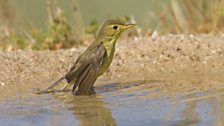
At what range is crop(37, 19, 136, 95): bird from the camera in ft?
24.1

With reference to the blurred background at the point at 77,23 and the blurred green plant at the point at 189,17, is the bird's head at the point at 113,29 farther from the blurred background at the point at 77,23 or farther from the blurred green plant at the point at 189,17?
the blurred green plant at the point at 189,17

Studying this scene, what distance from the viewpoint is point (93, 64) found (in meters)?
7.44

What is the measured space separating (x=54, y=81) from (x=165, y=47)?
65.9 inches

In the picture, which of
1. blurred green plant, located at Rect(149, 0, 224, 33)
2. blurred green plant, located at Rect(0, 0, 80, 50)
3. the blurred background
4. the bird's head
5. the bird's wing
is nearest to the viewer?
the bird's wing

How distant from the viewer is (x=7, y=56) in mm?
8906

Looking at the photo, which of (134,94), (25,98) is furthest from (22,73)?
(134,94)

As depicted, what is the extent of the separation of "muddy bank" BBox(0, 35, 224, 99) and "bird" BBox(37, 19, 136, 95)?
47cm

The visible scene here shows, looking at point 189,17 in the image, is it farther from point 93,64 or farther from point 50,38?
point 93,64

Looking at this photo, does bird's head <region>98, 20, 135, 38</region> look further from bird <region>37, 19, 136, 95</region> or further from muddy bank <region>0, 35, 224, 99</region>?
muddy bank <region>0, 35, 224, 99</region>

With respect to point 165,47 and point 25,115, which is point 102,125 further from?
point 165,47

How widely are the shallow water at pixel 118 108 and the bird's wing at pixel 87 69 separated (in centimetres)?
16

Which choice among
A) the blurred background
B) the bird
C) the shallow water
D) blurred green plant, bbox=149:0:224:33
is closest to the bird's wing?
the bird

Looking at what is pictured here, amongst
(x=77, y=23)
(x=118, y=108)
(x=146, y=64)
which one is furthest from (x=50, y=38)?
(x=118, y=108)

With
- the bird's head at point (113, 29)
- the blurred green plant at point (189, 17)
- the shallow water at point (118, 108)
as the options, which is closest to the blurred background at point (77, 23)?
the blurred green plant at point (189, 17)
